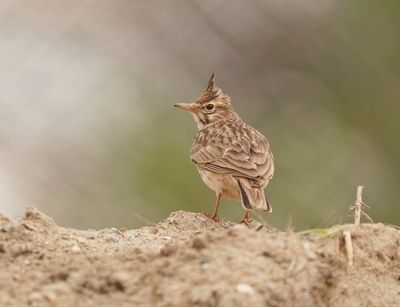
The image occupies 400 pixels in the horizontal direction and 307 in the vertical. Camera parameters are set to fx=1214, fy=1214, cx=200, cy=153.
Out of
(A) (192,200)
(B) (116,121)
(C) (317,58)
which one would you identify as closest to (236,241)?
(A) (192,200)

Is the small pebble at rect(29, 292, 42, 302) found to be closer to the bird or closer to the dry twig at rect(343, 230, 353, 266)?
the dry twig at rect(343, 230, 353, 266)

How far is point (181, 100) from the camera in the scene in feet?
34.0

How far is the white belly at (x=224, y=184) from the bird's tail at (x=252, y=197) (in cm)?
8

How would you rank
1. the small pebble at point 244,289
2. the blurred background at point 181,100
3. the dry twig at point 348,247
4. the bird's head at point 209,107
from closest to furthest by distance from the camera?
the small pebble at point 244,289 < the dry twig at point 348,247 < the bird's head at point 209,107 < the blurred background at point 181,100

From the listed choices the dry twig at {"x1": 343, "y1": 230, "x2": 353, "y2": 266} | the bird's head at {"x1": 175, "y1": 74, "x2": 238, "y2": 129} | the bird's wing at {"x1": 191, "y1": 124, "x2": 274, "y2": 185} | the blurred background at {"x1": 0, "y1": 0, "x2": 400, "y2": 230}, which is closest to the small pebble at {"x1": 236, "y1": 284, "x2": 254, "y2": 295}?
the dry twig at {"x1": 343, "y1": 230, "x2": 353, "y2": 266}

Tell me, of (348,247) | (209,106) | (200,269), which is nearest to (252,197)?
(209,106)

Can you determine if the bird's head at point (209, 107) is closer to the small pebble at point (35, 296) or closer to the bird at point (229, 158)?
the bird at point (229, 158)

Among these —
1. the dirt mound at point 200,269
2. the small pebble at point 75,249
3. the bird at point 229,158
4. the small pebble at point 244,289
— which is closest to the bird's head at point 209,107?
the bird at point 229,158

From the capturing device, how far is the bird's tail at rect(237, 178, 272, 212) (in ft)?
22.6

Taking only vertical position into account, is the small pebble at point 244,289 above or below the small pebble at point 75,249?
below

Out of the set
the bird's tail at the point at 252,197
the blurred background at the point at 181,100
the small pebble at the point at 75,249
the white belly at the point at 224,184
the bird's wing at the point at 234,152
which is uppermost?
the blurred background at the point at 181,100

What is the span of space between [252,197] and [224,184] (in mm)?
429

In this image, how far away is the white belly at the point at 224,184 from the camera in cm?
733

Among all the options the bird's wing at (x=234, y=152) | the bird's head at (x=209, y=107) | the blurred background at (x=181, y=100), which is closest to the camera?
the bird's wing at (x=234, y=152)
